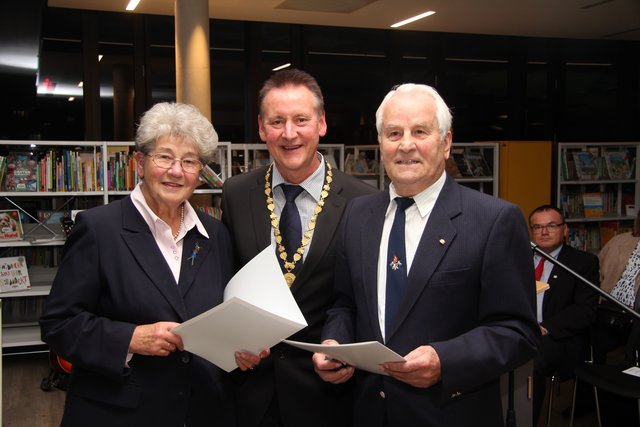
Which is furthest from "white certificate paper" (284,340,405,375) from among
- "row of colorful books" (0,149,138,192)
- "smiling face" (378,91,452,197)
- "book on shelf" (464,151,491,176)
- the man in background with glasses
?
"book on shelf" (464,151,491,176)

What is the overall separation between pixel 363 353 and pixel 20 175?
5615mm

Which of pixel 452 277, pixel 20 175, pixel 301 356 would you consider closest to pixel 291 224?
pixel 301 356

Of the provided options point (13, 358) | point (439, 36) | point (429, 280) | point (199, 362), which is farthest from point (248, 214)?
point (439, 36)

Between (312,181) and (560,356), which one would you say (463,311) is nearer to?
(312,181)

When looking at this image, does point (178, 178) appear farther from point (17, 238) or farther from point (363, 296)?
point (17, 238)

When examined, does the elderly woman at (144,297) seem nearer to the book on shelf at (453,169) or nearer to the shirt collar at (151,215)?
the shirt collar at (151,215)

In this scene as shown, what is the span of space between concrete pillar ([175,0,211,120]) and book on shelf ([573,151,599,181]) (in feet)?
16.9

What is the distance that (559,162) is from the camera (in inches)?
349

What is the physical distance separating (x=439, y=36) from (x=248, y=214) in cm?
939

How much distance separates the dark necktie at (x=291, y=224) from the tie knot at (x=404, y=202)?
1.58 feet

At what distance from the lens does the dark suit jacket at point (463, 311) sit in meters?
1.74

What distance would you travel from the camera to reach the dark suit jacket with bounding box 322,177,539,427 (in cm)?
174

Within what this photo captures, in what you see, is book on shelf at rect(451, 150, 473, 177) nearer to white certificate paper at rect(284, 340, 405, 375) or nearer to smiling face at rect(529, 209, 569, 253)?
smiling face at rect(529, 209, 569, 253)

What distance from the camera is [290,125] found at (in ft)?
7.37
